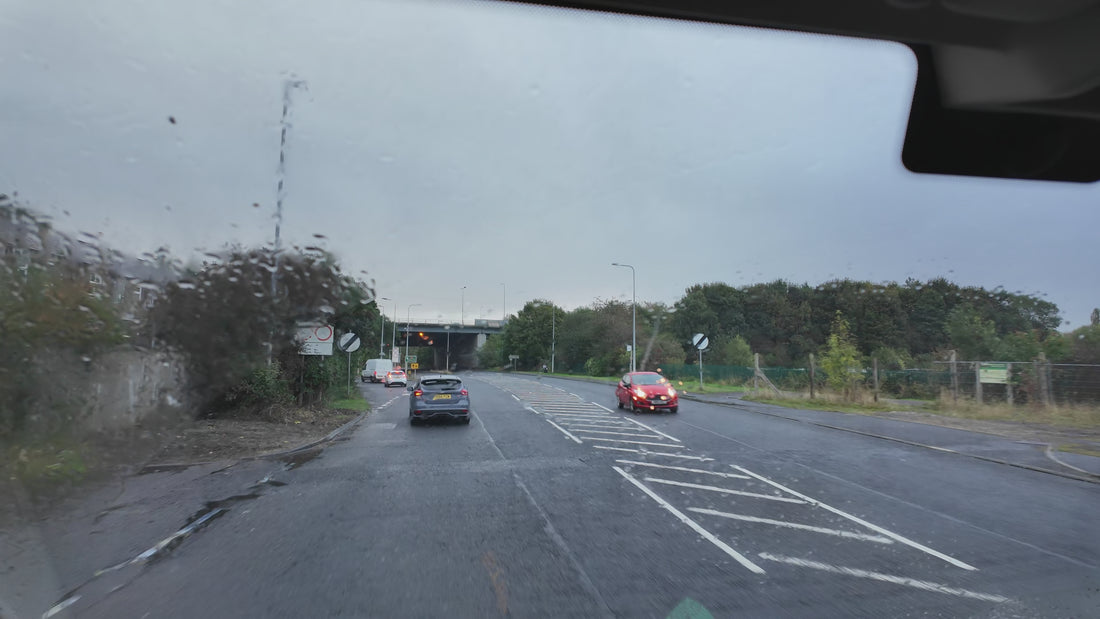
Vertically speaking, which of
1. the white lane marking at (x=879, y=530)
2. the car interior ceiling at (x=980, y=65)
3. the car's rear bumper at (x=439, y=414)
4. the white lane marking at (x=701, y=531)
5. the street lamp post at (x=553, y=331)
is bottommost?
the white lane marking at (x=701, y=531)

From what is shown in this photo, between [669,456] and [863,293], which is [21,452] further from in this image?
[863,293]

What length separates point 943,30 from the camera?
299 cm

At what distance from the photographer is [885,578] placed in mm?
4637

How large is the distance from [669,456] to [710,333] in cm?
4777

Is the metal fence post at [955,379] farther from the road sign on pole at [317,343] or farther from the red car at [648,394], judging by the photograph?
the road sign on pole at [317,343]

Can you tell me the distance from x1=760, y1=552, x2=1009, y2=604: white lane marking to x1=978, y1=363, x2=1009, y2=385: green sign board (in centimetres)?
1962

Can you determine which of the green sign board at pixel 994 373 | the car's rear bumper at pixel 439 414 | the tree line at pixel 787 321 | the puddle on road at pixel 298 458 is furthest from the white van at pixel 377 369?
the green sign board at pixel 994 373

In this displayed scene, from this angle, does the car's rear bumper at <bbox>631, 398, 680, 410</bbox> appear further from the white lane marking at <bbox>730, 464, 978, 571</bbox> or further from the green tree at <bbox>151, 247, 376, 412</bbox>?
the white lane marking at <bbox>730, 464, 978, 571</bbox>

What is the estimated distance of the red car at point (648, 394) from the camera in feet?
64.2

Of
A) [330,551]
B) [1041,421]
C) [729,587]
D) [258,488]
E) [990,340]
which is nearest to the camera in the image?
[729,587]

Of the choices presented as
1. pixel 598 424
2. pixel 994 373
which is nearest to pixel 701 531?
pixel 598 424

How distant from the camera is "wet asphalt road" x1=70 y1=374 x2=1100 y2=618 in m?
4.16

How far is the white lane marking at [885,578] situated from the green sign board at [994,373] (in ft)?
64.4

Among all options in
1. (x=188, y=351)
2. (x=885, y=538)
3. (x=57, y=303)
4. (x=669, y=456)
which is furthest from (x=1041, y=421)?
(x=57, y=303)
